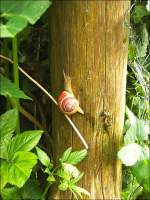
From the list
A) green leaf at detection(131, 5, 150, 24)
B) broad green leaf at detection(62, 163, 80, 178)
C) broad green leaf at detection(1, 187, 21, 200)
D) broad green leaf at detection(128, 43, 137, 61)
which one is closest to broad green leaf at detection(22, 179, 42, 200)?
broad green leaf at detection(1, 187, 21, 200)

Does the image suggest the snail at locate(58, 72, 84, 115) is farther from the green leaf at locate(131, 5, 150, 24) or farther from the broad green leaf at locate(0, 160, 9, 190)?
the green leaf at locate(131, 5, 150, 24)

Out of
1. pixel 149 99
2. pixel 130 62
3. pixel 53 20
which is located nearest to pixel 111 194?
pixel 149 99

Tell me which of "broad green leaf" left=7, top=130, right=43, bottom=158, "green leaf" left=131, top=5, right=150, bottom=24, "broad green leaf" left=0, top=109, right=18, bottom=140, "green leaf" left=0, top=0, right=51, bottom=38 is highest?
"green leaf" left=131, top=5, right=150, bottom=24

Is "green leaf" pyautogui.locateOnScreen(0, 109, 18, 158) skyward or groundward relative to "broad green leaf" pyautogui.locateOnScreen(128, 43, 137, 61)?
groundward

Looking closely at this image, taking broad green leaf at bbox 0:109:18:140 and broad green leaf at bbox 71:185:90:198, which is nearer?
broad green leaf at bbox 0:109:18:140

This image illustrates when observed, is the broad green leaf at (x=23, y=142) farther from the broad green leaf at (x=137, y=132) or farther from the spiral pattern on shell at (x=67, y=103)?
the broad green leaf at (x=137, y=132)

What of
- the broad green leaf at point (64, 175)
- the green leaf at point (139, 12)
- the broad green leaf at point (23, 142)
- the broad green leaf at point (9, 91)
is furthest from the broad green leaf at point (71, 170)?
the green leaf at point (139, 12)

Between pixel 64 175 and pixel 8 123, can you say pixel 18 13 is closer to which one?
pixel 8 123
